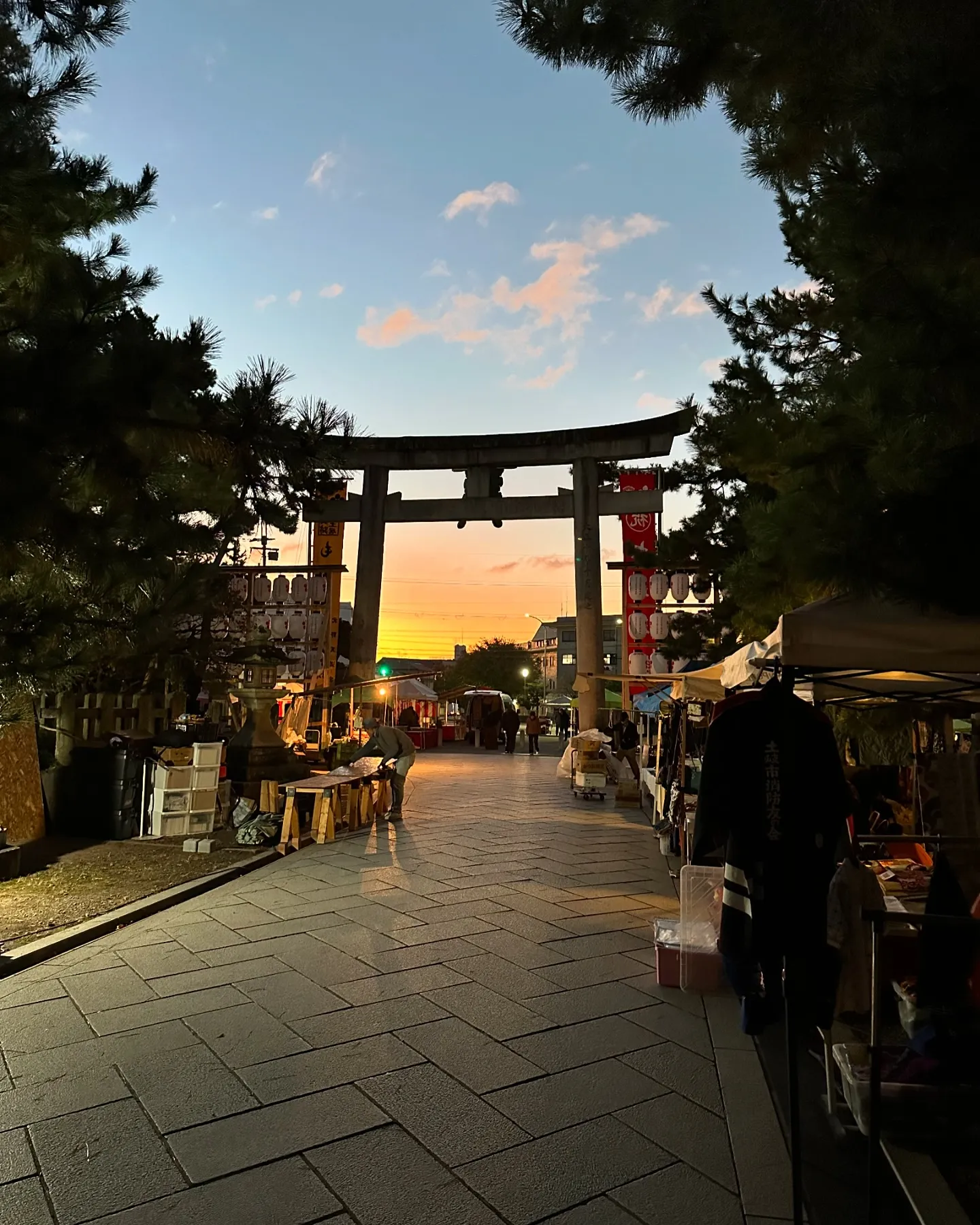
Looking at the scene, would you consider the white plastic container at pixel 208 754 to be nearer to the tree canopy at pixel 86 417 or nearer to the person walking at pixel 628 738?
the tree canopy at pixel 86 417

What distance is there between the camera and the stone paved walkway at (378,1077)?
2354 millimetres

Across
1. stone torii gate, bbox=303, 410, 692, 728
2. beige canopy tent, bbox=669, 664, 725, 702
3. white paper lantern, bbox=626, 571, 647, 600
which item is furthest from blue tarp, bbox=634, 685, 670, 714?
beige canopy tent, bbox=669, 664, 725, 702

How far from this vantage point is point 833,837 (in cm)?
263

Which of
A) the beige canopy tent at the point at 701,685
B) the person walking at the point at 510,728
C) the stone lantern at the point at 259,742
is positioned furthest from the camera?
the person walking at the point at 510,728

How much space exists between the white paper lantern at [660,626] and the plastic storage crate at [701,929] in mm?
10992

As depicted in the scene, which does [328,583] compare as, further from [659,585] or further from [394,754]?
[394,754]

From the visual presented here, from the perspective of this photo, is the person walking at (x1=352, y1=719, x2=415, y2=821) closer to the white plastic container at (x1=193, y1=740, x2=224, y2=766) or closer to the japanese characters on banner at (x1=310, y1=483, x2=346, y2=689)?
the white plastic container at (x1=193, y1=740, x2=224, y2=766)

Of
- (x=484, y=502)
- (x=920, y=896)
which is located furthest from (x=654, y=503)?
(x=920, y=896)

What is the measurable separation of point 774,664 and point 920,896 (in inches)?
80.1

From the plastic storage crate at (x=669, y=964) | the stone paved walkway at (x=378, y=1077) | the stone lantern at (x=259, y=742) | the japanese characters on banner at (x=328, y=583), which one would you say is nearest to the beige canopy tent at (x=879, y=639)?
the stone paved walkway at (x=378, y=1077)

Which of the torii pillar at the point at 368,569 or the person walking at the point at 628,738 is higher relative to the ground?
the torii pillar at the point at 368,569

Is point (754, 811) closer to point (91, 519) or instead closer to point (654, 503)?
point (91, 519)

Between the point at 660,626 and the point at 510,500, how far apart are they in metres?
4.20

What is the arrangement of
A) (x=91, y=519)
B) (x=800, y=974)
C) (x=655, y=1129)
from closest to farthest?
1. (x=800, y=974)
2. (x=655, y=1129)
3. (x=91, y=519)
